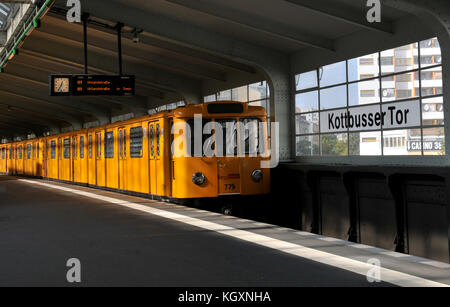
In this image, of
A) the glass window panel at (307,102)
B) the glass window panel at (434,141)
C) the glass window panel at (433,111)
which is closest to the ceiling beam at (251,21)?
the glass window panel at (307,102)

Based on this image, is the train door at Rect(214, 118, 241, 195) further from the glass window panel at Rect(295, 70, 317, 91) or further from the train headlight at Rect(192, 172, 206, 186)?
the glass window panel at Rect(295, 70, 317, 91)

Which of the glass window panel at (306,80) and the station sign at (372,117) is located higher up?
the glass window panel at (306,80)

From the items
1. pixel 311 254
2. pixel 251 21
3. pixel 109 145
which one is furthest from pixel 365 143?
pixel 311 254

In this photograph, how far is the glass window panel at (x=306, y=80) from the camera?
19.4 metres

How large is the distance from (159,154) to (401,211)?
6.03 m

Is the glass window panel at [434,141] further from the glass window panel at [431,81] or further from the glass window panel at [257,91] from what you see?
the glass window panel at [257,91]

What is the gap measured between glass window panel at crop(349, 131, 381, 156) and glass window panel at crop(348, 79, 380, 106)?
1.06m

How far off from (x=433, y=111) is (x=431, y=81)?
0.86m

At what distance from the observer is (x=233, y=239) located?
784cm

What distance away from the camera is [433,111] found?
1474 cm

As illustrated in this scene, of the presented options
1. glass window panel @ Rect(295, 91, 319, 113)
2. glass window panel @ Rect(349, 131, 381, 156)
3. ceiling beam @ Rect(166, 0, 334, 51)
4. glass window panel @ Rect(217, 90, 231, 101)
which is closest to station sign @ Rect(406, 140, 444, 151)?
glass window panel @ Rect(349, 131, 381, 156)

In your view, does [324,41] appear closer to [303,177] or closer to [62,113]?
[303,177]

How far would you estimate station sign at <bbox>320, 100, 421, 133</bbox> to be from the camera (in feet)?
50.6

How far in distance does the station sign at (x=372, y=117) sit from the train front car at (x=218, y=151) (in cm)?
511
